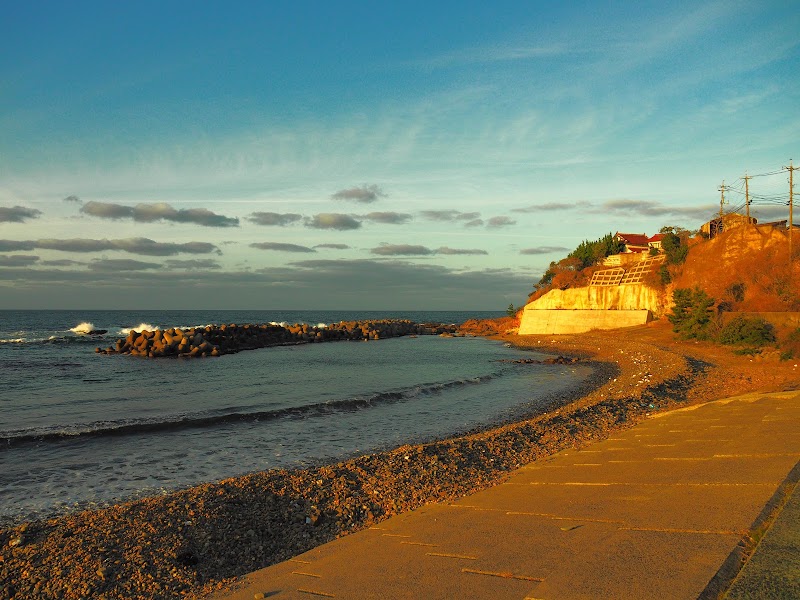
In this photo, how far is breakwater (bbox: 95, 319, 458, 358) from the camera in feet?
149

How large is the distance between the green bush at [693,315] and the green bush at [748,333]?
3140 mm

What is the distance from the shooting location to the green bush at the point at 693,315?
37528 mm

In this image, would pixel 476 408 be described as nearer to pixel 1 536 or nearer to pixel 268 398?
pixel 268 398

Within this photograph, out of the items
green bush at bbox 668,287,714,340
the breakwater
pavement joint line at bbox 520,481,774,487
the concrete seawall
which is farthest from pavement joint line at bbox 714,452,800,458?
the concrete seawall

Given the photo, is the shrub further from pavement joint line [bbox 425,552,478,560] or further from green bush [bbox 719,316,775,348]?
pavement joint line [bbox 425,552,478,560]

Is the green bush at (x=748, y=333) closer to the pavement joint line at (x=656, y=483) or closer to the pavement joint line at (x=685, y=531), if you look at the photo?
the pavement joint line at (x=656, y=483)

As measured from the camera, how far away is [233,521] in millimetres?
7684

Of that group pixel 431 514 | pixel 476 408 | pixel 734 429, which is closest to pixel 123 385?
pixel 476 408

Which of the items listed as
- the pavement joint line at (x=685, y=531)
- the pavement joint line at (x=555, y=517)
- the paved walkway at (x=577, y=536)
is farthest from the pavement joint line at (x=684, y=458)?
the pavement joint line at (x=685, y=531)

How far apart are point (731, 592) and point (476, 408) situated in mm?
16753

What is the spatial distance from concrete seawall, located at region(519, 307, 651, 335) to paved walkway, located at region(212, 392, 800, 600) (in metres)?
46.9

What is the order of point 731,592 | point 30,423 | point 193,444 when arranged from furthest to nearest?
point 30,423 < point 193,444 < point 731,592

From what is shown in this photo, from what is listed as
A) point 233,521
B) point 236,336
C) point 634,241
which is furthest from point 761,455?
point 634,241

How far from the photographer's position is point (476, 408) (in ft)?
65.0
